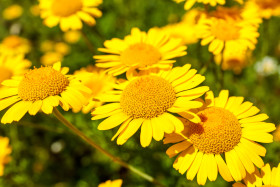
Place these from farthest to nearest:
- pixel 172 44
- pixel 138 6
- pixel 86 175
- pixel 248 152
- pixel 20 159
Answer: pixel 138 6 < pixel 20 159 < pixel 86 175 < pixel 172 44 < pixel 248 152

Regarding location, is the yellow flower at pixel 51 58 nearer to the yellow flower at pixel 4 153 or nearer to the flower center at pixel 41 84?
the yellow flower at pixel 4 153

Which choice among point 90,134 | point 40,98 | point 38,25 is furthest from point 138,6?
point 40,98

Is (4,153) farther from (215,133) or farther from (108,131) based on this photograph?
(215,133)

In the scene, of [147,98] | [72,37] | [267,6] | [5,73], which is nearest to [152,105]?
[147,98]

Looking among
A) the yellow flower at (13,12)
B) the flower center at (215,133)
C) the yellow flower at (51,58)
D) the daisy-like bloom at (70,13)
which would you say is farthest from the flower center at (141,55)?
the yellow flower at (13,12)

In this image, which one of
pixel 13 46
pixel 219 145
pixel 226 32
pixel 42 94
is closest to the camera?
pixel 219 145

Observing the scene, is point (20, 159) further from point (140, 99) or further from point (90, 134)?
point (140, 99)

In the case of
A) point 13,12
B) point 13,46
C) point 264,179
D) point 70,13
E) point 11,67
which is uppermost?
point 70,13
